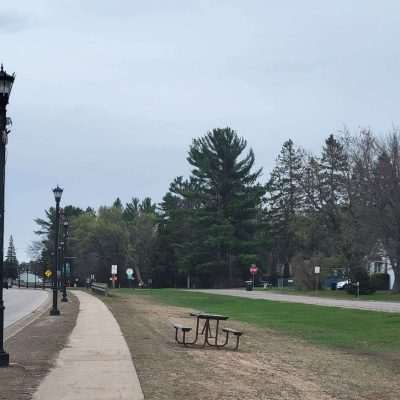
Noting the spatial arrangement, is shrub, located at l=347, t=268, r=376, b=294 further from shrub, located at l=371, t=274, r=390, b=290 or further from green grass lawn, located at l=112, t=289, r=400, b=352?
green grass lawn, located at l=112, t=289, r=400, b=352

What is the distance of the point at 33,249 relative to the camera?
7087 inches

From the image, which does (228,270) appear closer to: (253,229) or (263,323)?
(253,229)

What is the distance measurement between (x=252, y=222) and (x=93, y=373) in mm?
99624

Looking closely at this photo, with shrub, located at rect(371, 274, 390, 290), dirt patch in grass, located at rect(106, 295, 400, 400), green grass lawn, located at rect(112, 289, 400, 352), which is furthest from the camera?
shrub, located at rect(371, 274, 390, 290)

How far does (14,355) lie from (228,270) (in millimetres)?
92838

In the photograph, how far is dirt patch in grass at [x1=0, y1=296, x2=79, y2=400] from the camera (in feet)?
35.3

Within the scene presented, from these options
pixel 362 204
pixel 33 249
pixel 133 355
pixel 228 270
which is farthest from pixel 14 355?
pixel 33 249

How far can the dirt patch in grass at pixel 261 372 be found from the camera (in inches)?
423

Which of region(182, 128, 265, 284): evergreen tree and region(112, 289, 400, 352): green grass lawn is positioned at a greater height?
region(182, 128, 265, 284): evergreen tree

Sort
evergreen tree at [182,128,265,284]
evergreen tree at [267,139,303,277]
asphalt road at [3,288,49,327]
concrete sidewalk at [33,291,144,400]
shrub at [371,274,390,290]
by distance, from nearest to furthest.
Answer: concrete sidewalk at [33,291,144,400] < asphalt road at [3,288,49,327] < shrub at [371,274,390,290] < evergreen tree at [182,128,265,284] < evergreen tree at [267,139,303,277]

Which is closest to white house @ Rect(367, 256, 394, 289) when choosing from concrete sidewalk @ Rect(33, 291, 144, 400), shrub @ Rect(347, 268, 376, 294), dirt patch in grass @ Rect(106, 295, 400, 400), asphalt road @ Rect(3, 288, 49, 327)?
shrub @ Rect(347, 268, 376, 294)

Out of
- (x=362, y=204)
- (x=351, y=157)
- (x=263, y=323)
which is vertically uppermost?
(x=351, y=157)

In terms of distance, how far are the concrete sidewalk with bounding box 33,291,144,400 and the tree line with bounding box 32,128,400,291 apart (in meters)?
44.3

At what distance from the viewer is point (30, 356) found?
15.1 metres
